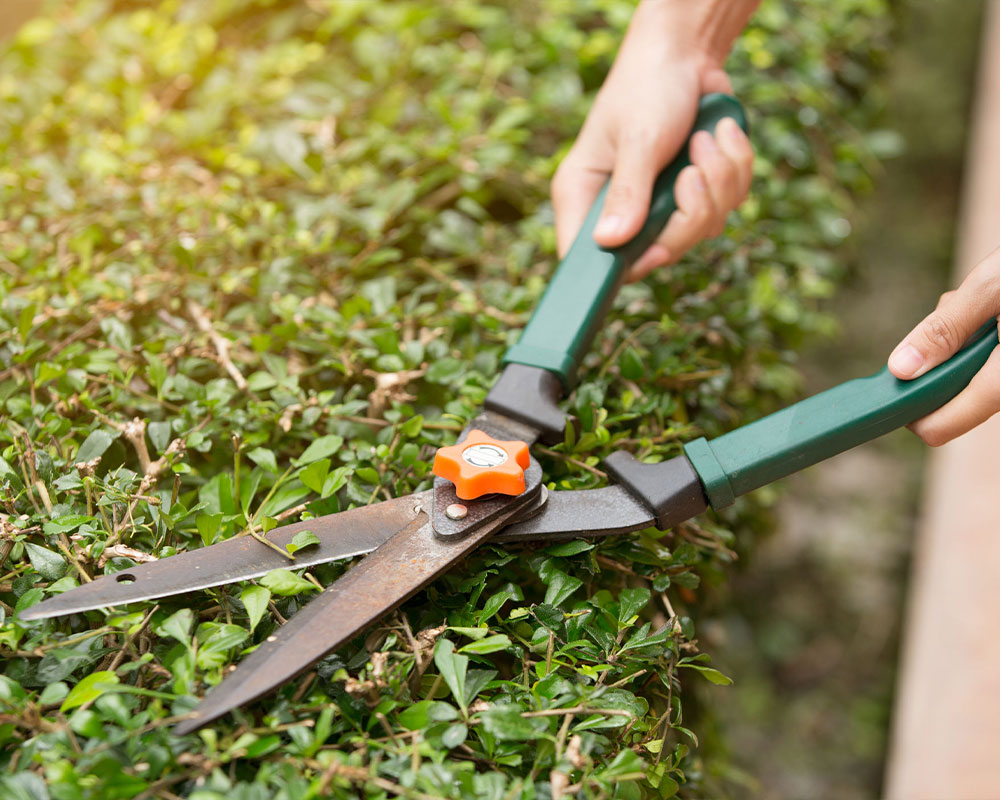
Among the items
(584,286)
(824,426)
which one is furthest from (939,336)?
(584,286)

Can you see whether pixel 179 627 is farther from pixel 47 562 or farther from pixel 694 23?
pixel 694 23

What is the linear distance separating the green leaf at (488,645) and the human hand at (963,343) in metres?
0.73

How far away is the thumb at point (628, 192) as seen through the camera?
1502mm

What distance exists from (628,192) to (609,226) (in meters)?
0.09

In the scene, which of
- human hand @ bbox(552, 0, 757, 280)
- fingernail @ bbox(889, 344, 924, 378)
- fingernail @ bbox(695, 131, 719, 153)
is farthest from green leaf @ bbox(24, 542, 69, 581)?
fingernail @ bbox(695, 131, 719, 153)

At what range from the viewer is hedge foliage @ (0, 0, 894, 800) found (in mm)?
977

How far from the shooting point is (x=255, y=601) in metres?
1.02

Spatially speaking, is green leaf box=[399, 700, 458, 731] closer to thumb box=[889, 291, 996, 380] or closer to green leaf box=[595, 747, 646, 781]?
green leaf box=[595, 747, 646, 781]

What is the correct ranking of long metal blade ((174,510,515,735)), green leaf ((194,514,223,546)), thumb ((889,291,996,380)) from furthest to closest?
thumb ((889,291,996,380)) < green leaf ((194,514,223,546)) < long metal blade ((174,510,515,735))

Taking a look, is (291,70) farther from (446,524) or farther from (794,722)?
(794,722)

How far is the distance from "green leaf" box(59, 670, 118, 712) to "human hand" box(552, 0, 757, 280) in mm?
1057

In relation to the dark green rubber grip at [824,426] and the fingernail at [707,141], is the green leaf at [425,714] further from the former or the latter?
the fingernail at [707,141]

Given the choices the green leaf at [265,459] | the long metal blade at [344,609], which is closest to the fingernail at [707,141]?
the long metal blade at [344,609]

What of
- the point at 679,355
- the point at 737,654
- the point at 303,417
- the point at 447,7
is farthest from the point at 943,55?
the point at 303,417
